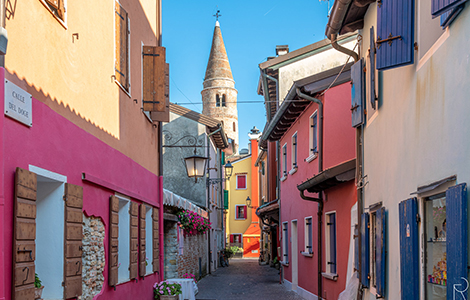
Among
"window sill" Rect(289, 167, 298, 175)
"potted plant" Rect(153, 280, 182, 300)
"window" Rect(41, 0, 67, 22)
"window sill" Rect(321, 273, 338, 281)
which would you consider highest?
"window" Rect(41, 0, 67, 22)

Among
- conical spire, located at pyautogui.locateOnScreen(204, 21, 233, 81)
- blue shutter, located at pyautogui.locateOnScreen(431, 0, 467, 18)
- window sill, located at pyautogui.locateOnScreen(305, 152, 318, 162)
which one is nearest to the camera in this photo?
blue shutter, located at pyautogui.locateOnScreen(431, 0, 467, 18)

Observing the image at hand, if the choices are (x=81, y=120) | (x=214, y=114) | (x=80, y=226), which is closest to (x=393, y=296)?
(x=80, y=226)

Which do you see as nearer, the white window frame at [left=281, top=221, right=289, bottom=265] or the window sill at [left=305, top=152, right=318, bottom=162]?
the window sill at [left=305, top=152, right=318, bottom=162]

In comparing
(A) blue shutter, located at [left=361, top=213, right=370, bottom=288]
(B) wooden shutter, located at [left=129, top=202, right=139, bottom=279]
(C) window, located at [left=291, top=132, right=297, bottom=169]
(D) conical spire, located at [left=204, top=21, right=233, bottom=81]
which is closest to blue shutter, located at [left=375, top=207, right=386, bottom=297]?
(A) blue shutter, located at [left=361, top=213, right=370, bottom=288]

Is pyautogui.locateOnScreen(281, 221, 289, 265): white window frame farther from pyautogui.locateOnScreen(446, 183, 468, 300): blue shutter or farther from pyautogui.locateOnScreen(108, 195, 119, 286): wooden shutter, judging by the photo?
pyautogui.locateOnScreen(446, 183, 468, 300): blue shutter

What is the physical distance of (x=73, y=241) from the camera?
6191mm

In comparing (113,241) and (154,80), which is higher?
(154,80)

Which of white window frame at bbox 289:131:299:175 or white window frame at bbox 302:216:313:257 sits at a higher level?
white window frame at bbox 289:131:299:175

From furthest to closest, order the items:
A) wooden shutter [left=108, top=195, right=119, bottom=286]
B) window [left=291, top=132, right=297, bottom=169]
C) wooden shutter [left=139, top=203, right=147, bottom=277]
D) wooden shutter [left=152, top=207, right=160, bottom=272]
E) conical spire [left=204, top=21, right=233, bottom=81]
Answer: conical spire [left=204, top=21, right=233, bottom=81] < window [left=291, top=132, right=297, bottom=169] < wooden shutter [left=152, top=207, right=160, bottom=272] < wooden shutter [left=139, top=203, right=147, bottom=277] < wooden shutter [left=108, top=195, right=119, bottom=286]

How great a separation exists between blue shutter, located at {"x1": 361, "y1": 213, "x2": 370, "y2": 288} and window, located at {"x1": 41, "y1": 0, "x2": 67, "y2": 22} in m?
5.02

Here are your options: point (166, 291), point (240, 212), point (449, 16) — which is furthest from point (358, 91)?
Result: point (240, 212)

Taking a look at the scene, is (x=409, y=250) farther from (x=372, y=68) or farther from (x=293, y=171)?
(x=293, y=171)

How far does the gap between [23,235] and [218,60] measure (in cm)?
5351

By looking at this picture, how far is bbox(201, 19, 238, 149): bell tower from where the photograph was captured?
188 ft
